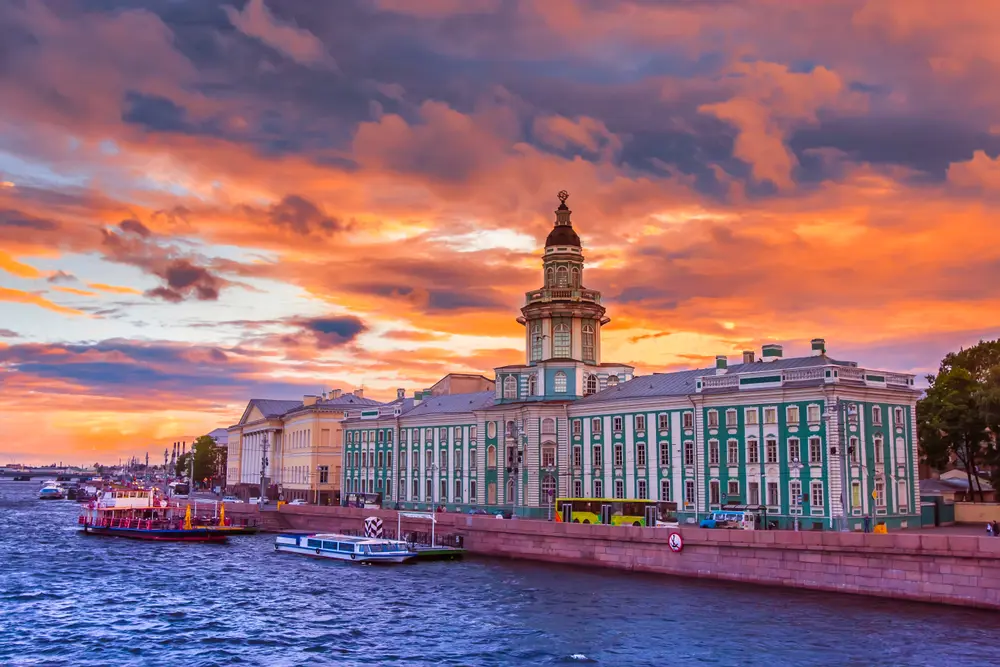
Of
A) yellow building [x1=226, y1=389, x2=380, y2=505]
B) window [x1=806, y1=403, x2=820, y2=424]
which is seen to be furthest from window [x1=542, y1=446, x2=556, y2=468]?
yellow building [x1=226, y1=389, x2=380, y2=505]

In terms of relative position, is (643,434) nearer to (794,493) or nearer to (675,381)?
(675,381)

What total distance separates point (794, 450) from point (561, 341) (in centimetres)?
3217

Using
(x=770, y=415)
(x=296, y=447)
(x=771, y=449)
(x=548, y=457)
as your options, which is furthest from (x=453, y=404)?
(x=771, y=449)

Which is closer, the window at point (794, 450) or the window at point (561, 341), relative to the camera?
the window at point (794, 450)

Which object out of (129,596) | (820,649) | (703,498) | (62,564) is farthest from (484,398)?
(820,649)

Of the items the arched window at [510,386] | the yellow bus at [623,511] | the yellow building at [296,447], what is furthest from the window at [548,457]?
the yellow building at [296,447]

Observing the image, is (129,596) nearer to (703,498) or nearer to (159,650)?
(159,650)

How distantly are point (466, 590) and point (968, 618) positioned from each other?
27756 millimetres

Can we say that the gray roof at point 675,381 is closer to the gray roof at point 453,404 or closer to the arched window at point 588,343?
the arched window at point 588,343

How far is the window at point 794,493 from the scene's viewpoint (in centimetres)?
7394

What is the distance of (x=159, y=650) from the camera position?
144ft

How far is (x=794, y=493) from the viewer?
7438 centimetres

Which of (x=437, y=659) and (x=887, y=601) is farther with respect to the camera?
(x=887, y=601)

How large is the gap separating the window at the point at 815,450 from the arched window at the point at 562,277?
3544 centimetres
